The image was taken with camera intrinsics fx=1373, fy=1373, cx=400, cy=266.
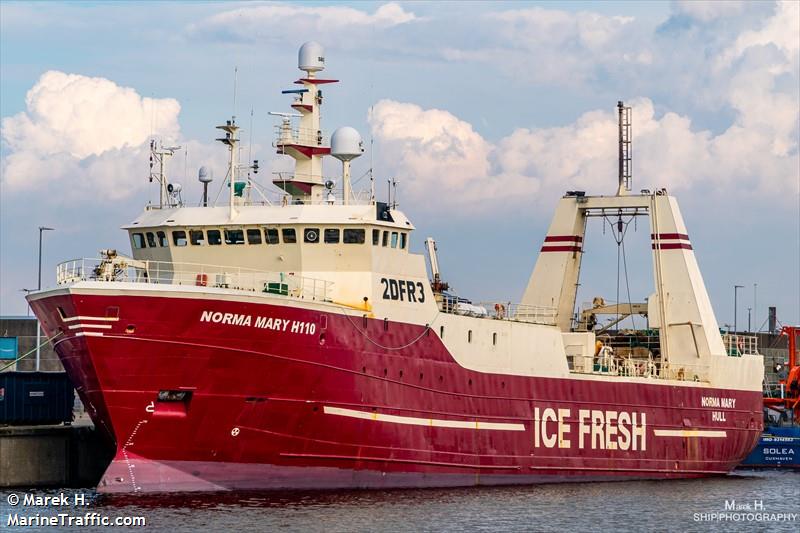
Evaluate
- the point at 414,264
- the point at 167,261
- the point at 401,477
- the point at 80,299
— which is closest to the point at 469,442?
the point at 401,477

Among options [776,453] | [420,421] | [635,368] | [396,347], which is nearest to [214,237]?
[396,347]

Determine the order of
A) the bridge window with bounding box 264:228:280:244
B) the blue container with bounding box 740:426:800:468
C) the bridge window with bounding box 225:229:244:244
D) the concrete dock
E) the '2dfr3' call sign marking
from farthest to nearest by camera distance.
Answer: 1. the blue container with bounding box 740:426:800:468
2. the concrete dock
3. the bridge window with bounding box 225:229:244:244
4. the '2dfr3' call sign marking
5. the bridge window with bounding box 264:228:280:244

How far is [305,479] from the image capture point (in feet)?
122

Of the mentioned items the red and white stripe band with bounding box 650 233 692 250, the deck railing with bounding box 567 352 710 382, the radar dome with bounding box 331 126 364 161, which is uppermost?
the radar dome with bounding box 331 126 364 161

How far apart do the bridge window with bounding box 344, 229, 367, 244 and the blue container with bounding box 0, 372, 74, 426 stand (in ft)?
34.3

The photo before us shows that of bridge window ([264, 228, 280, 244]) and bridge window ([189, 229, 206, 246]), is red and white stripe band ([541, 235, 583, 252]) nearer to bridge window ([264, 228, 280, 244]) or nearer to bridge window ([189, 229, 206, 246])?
bridge window ([264, 228, 280, 244])

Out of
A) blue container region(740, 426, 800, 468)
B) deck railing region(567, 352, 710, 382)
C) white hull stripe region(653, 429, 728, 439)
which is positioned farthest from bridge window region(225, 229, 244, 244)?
blue container region(740, 426, 800, 468)

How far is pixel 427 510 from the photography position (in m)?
35.8

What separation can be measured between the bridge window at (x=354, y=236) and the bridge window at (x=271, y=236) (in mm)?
1980

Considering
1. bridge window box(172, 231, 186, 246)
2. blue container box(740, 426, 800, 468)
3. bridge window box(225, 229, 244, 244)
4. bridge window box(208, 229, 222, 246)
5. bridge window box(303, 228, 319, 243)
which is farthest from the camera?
blue container box(740, 426, 800, 468)

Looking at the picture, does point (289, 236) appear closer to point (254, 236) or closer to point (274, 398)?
point (254, 236)

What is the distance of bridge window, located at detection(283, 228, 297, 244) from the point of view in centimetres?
3906

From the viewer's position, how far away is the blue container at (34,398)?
41969 mm

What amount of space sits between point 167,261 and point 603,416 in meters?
16.3
